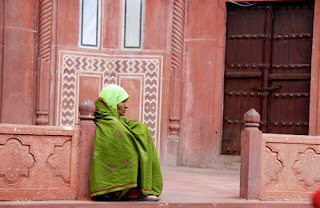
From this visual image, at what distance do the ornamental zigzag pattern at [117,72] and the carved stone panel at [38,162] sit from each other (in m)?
3.91

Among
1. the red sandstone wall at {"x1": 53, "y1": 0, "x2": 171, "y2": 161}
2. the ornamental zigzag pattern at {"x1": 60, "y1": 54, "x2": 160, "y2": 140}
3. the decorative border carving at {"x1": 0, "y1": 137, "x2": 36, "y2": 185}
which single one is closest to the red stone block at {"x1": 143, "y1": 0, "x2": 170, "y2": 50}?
the red sandstone wall at {"x1": 53, "y1": 0, "x2": 171, "y2": 161}

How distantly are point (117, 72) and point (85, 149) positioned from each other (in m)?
4.24

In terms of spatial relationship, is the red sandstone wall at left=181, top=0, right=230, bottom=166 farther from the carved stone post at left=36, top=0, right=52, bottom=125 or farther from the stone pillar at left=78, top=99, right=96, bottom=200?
the stone pillar at left=78, top=99, right=96, bottom=200

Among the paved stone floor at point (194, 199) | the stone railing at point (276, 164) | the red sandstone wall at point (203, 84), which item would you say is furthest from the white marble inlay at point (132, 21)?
the stone railing at point (276, 164)

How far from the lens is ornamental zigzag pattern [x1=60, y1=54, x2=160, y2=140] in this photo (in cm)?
891

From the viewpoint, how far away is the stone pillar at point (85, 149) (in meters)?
5.04

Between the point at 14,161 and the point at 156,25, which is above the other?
the point at 156,25

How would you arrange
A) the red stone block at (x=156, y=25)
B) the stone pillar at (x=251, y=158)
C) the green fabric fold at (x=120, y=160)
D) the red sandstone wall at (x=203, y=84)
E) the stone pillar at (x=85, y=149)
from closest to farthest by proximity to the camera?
the green fabric fold at (x=120, y=160) < the stone pillar at (x=85, y=149) < the stone pillar at (x=251, y=158) < the red sandstone wall at (x=203, y=84) < the red stone block at (x=156, y=25)

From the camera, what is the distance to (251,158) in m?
5.46

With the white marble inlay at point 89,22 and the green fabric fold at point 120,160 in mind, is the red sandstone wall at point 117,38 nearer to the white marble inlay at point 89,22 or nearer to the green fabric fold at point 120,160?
the white marble inlay at point 89,22

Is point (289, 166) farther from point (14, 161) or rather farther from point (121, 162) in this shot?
point (14, 161)

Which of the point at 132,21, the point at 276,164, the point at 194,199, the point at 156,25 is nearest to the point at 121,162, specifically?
the point at 194,199

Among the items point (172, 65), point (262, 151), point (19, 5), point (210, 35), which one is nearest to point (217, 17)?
point (210, 35)

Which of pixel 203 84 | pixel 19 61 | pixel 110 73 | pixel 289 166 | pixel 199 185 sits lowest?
pixel 199 185
